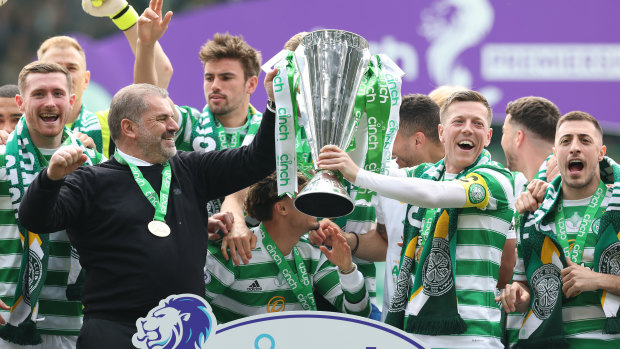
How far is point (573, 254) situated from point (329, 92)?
1.45m

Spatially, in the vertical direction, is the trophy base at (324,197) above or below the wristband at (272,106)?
below

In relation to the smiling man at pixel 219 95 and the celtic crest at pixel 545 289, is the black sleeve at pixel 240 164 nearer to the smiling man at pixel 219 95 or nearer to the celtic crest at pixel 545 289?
the smiling man at pixel 219 95

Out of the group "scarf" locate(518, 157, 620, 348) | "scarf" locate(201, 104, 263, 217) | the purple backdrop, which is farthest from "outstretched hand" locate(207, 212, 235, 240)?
the purple backdrop

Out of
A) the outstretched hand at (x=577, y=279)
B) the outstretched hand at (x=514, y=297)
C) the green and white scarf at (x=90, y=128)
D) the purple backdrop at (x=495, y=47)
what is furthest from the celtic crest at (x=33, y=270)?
the purple backdrop at (x=495, y=47)

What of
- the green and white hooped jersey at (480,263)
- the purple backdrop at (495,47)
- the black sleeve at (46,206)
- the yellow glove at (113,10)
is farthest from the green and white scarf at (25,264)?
the purple backdrop at (495,47)

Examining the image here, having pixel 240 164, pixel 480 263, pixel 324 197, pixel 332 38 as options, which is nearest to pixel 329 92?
pixel 332 38

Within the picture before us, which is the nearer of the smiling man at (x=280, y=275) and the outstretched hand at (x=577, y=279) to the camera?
the outstretched hand at (x=577, y=279)

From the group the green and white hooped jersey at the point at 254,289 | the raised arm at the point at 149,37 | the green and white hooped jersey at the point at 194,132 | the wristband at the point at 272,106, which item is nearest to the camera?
the wristband at the point at 272,106

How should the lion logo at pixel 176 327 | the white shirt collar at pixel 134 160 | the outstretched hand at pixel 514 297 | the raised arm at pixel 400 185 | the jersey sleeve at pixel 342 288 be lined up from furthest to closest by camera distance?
1. the jersey sleeve at pixel 342 288
2. the outstretched hand at pixel 514 297
3. the white shirt collar at pixel 134 160
4. the raised arm at pixel 400 185
5. the lion logo at pixel 176 327

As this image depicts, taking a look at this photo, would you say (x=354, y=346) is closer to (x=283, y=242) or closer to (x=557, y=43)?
(x=283, y=242)

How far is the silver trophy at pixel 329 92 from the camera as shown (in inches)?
151

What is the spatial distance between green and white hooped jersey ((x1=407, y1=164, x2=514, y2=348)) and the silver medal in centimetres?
122

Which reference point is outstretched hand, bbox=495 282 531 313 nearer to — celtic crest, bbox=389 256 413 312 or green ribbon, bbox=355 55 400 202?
celtic crest, bbox=389 256 413 312

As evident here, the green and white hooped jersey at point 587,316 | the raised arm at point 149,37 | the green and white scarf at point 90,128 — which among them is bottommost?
the green and white hooped jersey at point 587,316
